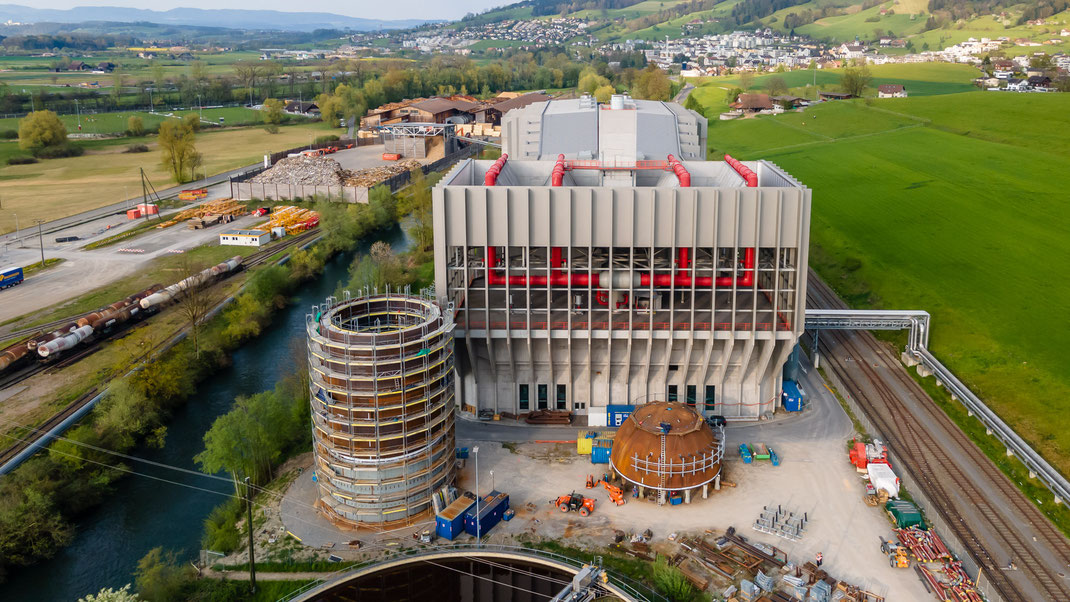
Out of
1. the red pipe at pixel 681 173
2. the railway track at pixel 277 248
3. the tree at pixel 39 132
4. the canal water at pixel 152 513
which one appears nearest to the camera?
the canal water at pixel 152 513

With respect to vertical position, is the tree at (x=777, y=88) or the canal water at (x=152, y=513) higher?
the tree at (x=777, y=88)

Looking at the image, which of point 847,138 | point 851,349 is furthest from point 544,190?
point 847,138

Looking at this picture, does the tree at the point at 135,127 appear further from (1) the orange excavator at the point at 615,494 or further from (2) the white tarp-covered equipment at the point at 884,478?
(2) the white tarp-covered equipment at the point at 884,478

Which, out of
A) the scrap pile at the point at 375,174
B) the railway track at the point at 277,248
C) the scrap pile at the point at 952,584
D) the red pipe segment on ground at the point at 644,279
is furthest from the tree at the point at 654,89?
the scrap pile at the point at 952,584

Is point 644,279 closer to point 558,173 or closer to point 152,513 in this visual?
point 558,173

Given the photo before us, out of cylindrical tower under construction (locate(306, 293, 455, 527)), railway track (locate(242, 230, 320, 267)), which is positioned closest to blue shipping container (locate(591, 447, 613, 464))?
cylindrical tower under construction (locate(306, 293, 455, 527))

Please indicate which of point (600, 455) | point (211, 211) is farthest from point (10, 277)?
point (600, 455)

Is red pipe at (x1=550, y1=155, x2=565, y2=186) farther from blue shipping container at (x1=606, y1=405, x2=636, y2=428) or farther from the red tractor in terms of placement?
the red tractor
